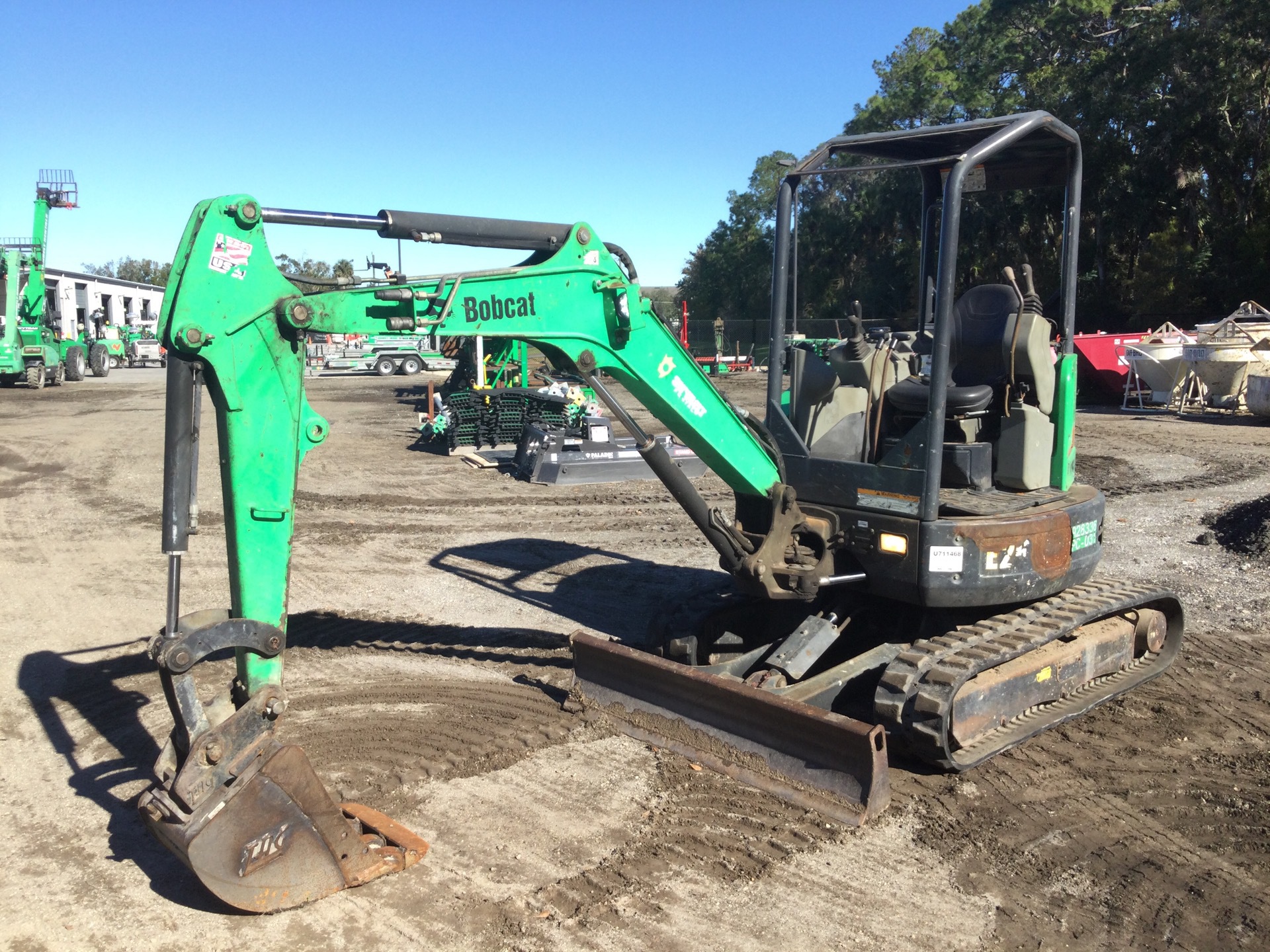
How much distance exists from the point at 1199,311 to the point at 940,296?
2887 centimetres

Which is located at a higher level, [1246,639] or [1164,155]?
[1164,155]

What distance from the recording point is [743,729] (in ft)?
16.2

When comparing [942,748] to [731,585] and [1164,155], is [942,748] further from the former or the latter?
[1164,155]

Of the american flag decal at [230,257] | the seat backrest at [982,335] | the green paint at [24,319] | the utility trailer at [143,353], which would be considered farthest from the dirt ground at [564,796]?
the utility trailer at [143,353]

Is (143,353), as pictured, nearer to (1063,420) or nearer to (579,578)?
(579,578)

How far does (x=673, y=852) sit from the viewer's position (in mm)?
4215

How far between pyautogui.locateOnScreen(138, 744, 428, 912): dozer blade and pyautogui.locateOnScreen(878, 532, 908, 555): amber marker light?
279 centimetres

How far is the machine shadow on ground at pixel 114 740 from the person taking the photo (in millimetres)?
4023

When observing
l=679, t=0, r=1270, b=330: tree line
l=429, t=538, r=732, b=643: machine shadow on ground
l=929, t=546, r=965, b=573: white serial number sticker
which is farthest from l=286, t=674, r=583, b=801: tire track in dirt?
l=679, t=0, r=1270, b=330: tree line

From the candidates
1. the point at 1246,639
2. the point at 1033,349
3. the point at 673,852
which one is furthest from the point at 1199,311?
the point at 673,852

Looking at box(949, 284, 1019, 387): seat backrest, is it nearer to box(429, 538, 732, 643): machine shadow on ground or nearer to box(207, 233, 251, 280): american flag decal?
box(429, 538, 732, 643): machine shadow on ground

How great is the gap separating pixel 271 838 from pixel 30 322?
101 ft

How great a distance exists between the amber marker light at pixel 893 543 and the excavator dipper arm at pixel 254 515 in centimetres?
213

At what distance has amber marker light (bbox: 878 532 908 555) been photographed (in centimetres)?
508
